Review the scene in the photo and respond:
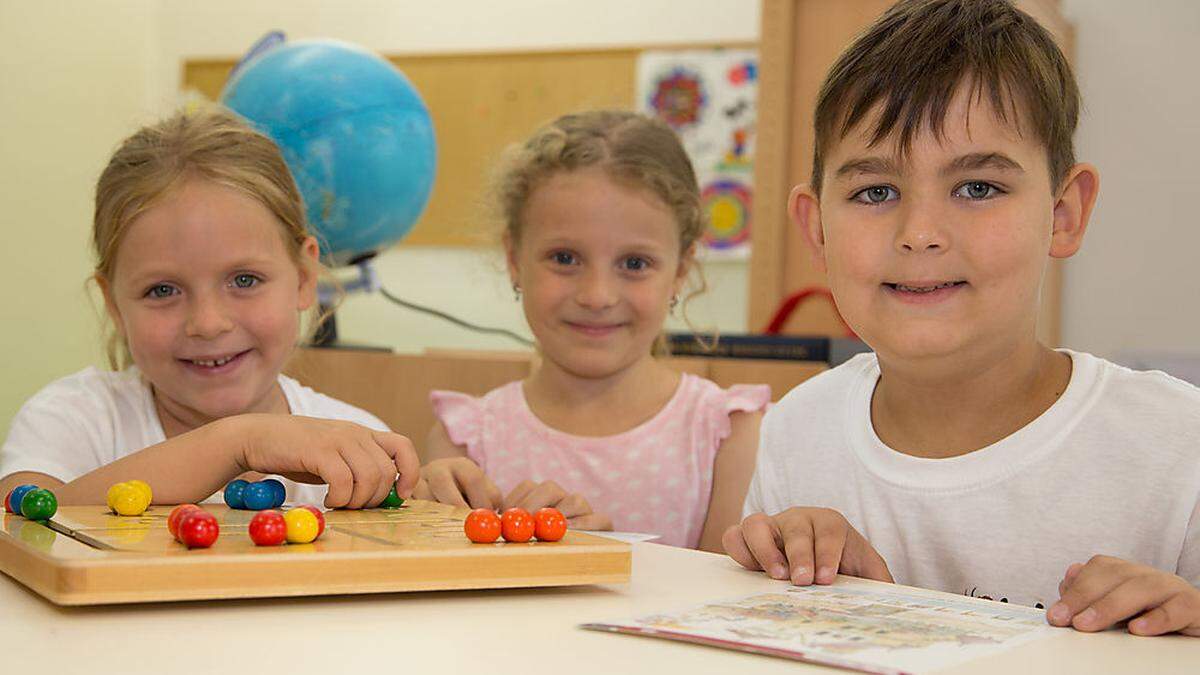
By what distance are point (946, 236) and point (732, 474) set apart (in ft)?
2.18

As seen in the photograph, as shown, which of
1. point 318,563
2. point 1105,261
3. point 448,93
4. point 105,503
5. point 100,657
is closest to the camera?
point 100,657

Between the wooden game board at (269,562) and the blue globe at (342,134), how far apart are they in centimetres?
125

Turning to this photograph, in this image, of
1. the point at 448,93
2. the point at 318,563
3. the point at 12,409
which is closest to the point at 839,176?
the point at 318,563

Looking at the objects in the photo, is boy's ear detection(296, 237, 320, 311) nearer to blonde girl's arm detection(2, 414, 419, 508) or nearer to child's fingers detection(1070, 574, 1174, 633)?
blonde girl's arm detection(2, 414, 419, 508)

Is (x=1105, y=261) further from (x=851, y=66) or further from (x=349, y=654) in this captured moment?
(x=349, y=654)

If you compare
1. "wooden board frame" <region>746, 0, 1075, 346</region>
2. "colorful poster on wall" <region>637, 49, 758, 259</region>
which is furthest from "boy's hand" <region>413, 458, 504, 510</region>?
"colorful poster on wall" <region>637, 49, 758, 259</region>

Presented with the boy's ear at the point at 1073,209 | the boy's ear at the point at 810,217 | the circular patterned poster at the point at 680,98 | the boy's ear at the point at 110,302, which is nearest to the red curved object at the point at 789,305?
the boy's ear at the point at 810,217

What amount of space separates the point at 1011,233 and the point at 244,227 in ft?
2.52

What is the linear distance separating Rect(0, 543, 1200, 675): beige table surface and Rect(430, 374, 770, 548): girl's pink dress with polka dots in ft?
3.07

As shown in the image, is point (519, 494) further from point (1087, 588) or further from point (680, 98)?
point (680, 98)

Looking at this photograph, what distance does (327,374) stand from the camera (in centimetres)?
195

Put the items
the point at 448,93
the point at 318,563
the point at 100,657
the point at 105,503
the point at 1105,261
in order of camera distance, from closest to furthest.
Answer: the point at 100,657 < the point at 318,563 < the point at 105,503 < the point at 1105,261 < the point at 448,93

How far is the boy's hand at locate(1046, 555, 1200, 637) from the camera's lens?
2.00 feet

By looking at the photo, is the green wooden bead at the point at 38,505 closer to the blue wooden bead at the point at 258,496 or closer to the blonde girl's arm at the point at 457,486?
the blue wooden bead at the point at 258,496
